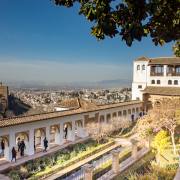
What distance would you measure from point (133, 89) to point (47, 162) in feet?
96.4

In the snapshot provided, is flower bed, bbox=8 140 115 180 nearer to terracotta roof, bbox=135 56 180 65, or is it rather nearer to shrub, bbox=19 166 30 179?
shrub, bbox=19 166 30 179

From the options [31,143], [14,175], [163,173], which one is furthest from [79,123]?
[163,173]

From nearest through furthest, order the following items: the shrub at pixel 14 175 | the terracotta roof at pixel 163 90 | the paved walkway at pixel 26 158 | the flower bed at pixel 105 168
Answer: the shrub at pixel 14 175 < the flower bed at pixel 105 168 < the paved walkway at pixel 26 158 < the terracotta roof at pixel 163 90

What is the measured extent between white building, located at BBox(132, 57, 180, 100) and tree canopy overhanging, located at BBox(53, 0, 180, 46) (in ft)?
116

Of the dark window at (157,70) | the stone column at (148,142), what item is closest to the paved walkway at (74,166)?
the stone column at (148,142)

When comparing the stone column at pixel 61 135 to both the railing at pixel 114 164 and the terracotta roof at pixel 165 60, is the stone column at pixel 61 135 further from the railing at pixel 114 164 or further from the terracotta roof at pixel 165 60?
the terracotta roof at pixel 165 60

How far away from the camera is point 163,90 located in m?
43.1

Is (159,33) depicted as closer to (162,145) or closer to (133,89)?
(162,145)

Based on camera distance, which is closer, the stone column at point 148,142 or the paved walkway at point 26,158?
the paved walkway at point 26,158

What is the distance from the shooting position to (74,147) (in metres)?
23.5

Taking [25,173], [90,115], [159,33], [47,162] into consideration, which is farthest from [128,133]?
[159,33]

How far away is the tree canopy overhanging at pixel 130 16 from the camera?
679 centimetres

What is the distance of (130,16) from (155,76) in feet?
129

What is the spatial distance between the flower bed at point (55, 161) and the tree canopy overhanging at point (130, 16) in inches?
419
